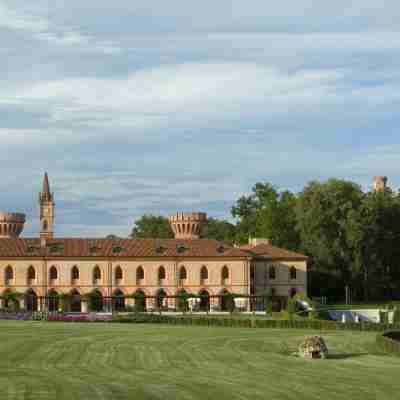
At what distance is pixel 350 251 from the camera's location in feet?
393

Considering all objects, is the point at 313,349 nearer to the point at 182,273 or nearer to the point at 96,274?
the point at 182,273

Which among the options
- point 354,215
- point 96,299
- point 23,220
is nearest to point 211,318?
point 96,299

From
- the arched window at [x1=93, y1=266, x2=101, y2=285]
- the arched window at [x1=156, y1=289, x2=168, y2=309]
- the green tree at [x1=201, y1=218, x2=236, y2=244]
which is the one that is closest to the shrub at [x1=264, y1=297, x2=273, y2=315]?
the arched window at [x1=156, y1=289, x2=168, y2=309]

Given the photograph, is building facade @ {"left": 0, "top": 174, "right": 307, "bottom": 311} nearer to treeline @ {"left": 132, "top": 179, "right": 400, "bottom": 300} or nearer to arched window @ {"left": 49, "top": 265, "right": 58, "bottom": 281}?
arched window @ {"left": 49, "top": 265, "right": 58, "bottom": 281}

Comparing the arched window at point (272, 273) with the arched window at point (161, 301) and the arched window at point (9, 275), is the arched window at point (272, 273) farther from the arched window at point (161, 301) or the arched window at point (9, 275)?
the arched window at point (9, 275)

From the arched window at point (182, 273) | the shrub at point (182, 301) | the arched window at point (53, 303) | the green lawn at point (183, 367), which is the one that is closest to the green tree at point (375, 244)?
the arched window at point (182, 273)

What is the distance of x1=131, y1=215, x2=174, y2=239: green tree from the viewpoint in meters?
160

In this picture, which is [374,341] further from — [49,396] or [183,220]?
[183,220]

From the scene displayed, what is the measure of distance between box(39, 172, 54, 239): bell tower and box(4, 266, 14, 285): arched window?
21132 mm

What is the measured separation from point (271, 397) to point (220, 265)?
75657 mm

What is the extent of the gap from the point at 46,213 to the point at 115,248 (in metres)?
25.2

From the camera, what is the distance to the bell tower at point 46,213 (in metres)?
132

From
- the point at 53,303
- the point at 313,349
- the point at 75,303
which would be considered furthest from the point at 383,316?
the point at 313,349

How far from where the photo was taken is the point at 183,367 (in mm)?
44656
